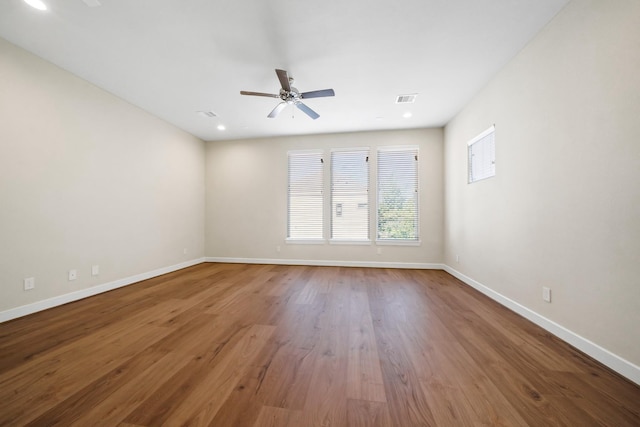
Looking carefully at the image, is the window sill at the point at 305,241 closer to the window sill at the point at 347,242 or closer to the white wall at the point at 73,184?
the window sill at the point at 347,242

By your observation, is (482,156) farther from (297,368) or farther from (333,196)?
(297,368)

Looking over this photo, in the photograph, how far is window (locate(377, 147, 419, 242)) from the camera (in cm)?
479

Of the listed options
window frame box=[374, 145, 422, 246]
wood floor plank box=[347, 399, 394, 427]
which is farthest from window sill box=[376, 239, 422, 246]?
wood floor plank box=[347, 399, 394, 427]

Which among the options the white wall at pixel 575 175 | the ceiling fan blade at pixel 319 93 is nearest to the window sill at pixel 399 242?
the white wall at pixel 575 175

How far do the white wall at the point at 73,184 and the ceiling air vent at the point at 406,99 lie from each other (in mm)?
4256

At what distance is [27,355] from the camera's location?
173 cm

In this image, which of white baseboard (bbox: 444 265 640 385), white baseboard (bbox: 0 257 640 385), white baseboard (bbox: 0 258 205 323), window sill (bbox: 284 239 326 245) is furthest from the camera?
window sill (bbox: 284 239 326 245)

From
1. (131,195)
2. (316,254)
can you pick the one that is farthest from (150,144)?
(316,254)

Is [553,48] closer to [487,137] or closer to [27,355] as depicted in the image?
[487,137]

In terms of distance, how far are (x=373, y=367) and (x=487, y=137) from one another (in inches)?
130

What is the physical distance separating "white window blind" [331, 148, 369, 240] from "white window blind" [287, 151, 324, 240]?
316 mm

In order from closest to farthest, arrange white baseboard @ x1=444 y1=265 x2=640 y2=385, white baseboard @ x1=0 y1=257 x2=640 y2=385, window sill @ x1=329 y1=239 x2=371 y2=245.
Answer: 1. white baseboard @ x1=444 y1=265 x2=640 y2=385
2. white baseboard @ x1=0 y1=257 x2=640 y2=385
3. window sill @ x1=329 y1=239 x2=371 y2=245

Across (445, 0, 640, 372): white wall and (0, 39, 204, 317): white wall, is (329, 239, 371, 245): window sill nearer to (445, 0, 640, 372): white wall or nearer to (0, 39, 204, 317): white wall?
(445, 0, 640, 372): white wall

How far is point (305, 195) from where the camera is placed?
5.19 meters
